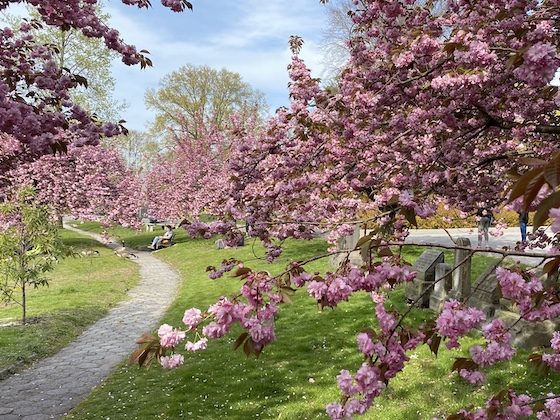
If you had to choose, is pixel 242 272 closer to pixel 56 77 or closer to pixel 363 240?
pixel 363 240

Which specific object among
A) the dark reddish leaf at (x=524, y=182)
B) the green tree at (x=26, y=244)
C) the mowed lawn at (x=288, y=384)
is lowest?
the mowed lawn at (x=288, y=384)

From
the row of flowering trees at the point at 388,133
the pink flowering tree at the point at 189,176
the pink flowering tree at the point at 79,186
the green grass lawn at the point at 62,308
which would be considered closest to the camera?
the row of flowering trees at the point at 388,133

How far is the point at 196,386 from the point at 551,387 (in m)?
4.77

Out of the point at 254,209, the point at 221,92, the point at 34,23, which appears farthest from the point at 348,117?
the point at 221,92

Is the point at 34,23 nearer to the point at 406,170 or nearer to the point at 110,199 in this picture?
the point at 406,170

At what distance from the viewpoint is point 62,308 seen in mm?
13164

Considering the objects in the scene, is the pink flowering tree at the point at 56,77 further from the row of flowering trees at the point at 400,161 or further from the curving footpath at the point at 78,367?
the curving footpath at the point at 78,367

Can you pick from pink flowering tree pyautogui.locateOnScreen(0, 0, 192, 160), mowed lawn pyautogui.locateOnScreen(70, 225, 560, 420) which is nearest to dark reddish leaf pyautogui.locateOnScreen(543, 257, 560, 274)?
mowed lawn pyautogui.locateOnScreen(70, 225, 560, 420)

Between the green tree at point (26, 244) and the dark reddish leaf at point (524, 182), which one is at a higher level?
the dark reddish leaf at point (524, 182)

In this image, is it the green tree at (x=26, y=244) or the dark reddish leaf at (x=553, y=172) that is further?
the green tree at (x=26, y=244)

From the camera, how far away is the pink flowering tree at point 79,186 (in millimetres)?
26156

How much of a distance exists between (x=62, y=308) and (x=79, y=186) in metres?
16.5

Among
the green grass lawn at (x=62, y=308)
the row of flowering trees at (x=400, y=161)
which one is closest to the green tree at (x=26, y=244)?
the green grass lawn at (x=62, y=308)

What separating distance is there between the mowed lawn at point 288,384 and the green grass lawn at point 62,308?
2.32 meters
